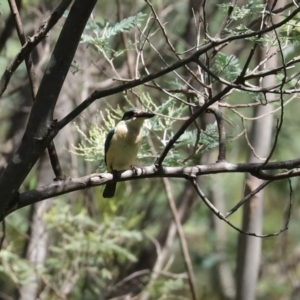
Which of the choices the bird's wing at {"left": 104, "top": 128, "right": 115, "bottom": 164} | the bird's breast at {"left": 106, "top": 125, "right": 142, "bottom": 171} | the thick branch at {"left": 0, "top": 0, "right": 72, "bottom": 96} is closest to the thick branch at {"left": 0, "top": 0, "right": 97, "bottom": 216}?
the thick branch at {"left": 0, "top": 0, "right": 72, "bottom": 96}

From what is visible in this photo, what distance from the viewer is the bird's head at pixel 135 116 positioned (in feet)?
9.23

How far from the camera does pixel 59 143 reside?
4.52 metres

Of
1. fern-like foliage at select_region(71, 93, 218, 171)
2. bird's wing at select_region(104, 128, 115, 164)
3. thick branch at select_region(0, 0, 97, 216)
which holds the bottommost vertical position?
thick branch at select_region(0, 0, 97, 216)

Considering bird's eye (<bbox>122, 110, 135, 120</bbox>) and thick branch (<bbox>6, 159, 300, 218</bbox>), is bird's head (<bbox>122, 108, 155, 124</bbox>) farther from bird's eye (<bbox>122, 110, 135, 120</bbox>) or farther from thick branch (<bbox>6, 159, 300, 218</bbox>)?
thick branch (<bbox>6, 159, 300, 218</bbox>)

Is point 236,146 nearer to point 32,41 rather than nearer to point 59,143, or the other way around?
point 59,143

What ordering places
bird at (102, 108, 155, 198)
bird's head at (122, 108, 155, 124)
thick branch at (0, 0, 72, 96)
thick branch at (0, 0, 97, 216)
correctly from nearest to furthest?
thick branch at (0, 0, 97, 216) < thick branch at (0, 0, 72, 96) < bird's head at (122, 108, 155, 124) < bird at (102, 108, 155, 198)

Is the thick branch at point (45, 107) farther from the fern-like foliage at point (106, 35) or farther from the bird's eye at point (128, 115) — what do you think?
the bird's eye at point (128, 115)

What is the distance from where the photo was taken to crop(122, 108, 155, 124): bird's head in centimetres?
281

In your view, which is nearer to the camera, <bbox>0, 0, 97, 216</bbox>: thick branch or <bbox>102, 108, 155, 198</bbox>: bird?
<bbox>0, 0, 97, 216</bbox>: thick branch

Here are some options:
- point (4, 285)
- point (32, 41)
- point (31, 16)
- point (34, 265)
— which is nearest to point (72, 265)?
point (34, 265)

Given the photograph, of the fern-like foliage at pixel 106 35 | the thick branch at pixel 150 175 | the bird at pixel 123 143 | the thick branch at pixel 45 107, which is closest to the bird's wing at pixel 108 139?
the bird at pixel 123 143

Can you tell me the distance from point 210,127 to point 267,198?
4760mm

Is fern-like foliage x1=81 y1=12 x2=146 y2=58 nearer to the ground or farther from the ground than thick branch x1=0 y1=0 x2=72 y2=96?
farther from the ground

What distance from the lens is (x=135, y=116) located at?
290 cm
